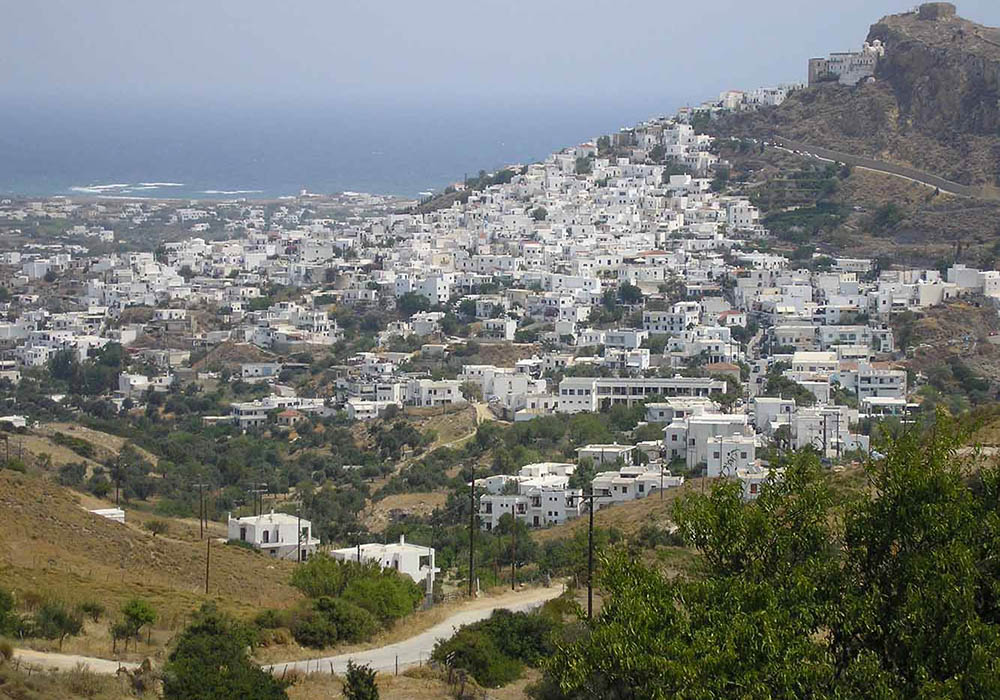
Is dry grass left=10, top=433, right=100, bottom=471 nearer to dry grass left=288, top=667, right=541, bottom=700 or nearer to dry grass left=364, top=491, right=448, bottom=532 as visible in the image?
dry grass left=364, top=491, right=448, bottom=532

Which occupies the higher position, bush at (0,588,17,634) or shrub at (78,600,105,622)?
bush at (0,588,17,634)

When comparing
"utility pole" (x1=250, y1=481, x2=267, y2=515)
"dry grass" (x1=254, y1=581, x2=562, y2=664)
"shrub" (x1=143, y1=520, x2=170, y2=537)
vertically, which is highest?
"dry grass" (x1=254, y1=581, x2=562, y2=664)

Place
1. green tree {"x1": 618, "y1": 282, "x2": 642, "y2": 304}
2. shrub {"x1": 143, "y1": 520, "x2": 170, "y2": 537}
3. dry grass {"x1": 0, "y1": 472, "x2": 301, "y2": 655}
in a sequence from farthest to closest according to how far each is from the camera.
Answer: green tree {"x1": 618, "y1": 282, "x2": 642, "y2": 304} < shrub {"x1": 143, "y1": 520, "x2": 170, "y2": 537} < dry grass {"x1": 0, "y1": 472, "x2": 301, "y2": 655}

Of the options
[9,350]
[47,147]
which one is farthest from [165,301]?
[47,147]

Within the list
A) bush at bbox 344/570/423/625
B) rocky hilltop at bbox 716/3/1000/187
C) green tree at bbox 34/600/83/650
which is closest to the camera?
Result: green tree at bbox 34/600/83/650

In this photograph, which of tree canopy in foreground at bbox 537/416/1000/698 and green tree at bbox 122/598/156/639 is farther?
green tree at bbox 122/598/156/639

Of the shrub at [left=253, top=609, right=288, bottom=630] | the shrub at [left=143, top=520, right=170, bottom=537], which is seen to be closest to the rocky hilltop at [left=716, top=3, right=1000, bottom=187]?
the shrub at [left=143, top=520, right=170, bottom=537]

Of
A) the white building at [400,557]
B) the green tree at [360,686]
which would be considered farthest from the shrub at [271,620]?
the white building at [400,557]
